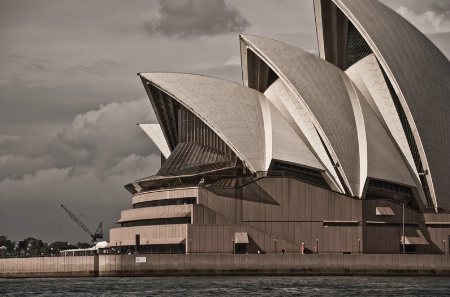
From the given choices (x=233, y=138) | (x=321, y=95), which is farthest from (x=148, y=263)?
(x=321, y=95)

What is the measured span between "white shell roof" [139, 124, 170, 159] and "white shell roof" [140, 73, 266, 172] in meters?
14.8

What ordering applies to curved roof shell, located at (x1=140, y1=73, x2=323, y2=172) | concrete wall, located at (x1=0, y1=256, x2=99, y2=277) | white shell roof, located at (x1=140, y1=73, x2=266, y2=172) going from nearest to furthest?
concrete wall, located at (x1=0, y1=256, x2=99, y2=277)
curved roof shell, located at (x1=140, y1=73, x2=323, y2=172)
white shell roof, located at (x1=140, y1=73, x2=266, y2=172)

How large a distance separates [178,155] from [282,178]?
49.0ft

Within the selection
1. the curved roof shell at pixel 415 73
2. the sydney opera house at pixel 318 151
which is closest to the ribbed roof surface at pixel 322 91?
the sydney opera house at pixel 318 151

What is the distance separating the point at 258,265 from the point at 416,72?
25.2 meters

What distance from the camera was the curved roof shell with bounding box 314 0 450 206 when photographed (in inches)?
4737

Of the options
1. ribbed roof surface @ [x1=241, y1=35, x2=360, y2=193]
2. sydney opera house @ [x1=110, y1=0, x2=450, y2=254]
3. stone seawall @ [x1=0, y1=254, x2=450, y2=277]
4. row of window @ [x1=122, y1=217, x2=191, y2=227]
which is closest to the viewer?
stone seawall @ [x1=0, y1=254, x2=450, y2=277]

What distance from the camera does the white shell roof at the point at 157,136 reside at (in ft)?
459

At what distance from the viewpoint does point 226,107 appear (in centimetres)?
12338

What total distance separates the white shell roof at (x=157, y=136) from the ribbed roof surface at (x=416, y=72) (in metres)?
29.1

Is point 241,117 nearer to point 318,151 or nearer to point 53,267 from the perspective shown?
point 318,151

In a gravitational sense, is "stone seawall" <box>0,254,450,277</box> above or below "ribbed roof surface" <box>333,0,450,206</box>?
below

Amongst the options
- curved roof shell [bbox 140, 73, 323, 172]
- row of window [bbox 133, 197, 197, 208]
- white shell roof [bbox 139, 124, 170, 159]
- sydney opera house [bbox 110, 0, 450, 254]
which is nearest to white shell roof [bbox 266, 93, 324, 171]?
A: curved roof shell [bbox 140, 73, 323, 172]

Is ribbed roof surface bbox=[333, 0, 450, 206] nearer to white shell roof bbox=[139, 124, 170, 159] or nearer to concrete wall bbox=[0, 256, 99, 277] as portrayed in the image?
white shell roof bbox=[139, 124, 170, 159]
